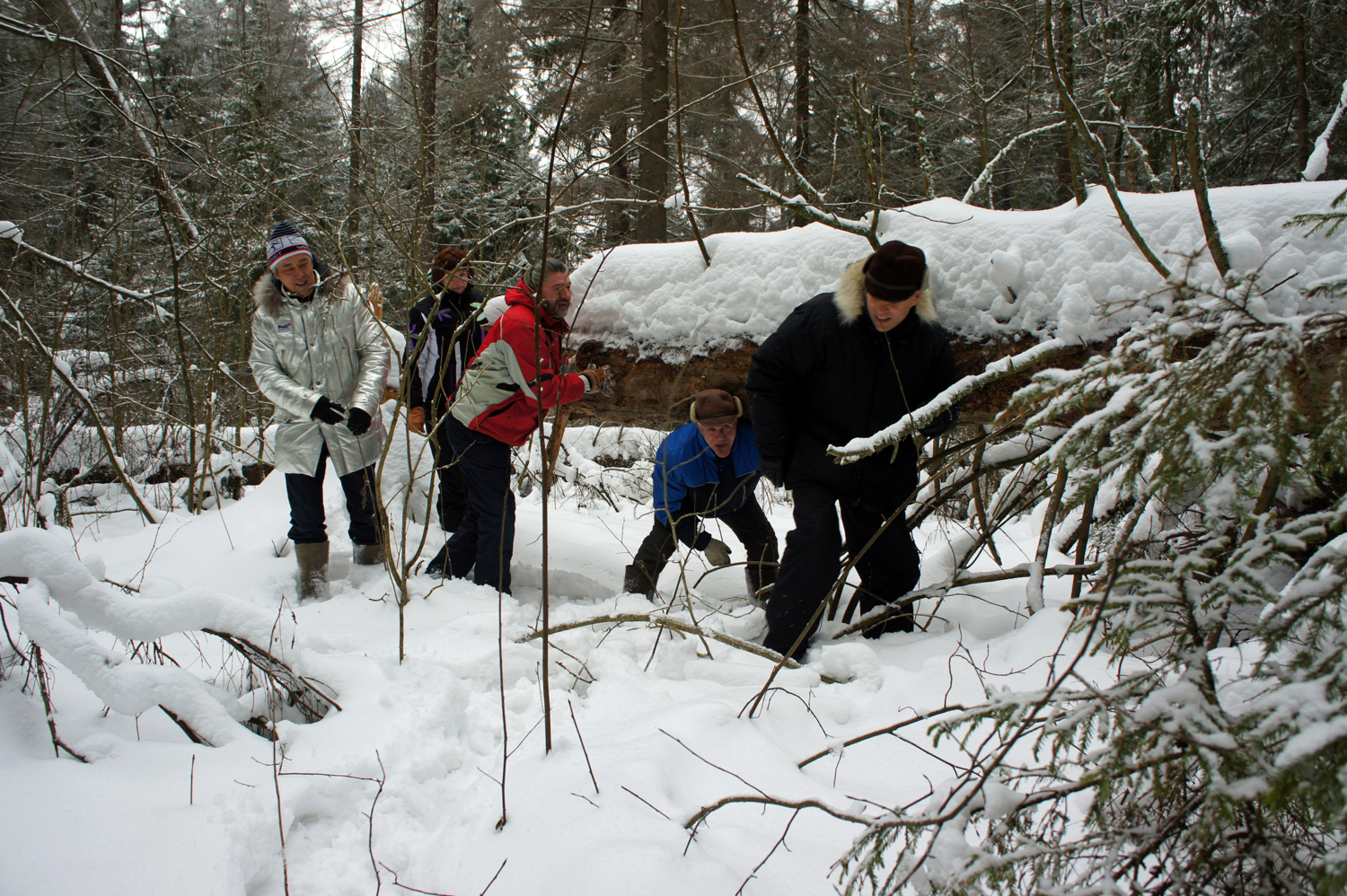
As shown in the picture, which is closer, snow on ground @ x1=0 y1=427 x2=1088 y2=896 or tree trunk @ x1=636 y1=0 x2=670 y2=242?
snow on ground @ x1=0 y1=427 x2=1088 y2=896

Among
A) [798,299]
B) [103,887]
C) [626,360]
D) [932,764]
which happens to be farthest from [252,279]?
[932,764]

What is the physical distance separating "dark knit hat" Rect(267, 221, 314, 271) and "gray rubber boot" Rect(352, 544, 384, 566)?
1513 millimetres

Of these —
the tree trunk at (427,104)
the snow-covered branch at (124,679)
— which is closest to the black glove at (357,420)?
the tree trunk at (427,104)

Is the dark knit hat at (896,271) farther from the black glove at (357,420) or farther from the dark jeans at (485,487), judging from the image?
the black glove at (357,420)

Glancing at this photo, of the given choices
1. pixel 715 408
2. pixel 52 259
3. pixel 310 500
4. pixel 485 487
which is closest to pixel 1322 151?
pixel 715 408

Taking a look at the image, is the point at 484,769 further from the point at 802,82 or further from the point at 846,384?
the point at 802,82

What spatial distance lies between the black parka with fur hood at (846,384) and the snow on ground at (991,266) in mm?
318

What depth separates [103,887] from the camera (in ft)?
3.43

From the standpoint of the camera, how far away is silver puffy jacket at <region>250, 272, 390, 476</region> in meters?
3.14

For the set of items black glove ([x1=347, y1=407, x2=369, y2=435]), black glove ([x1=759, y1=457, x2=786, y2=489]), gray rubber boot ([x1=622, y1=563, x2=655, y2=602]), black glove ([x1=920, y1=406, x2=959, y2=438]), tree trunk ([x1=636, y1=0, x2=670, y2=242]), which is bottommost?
gray rubber boot ([x1=622, y1=563, x2=655, y2=602])

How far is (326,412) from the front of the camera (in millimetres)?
3072

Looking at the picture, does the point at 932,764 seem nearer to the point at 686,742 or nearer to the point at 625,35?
the point at 686,742

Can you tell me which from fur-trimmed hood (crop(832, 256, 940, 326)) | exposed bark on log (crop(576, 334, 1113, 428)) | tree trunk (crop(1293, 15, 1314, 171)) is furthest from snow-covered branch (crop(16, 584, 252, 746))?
tree trunk (crop(1293, 15, 1314, 171))

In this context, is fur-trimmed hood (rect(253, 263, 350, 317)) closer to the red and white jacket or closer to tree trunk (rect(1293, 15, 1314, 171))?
the red and white jacket
